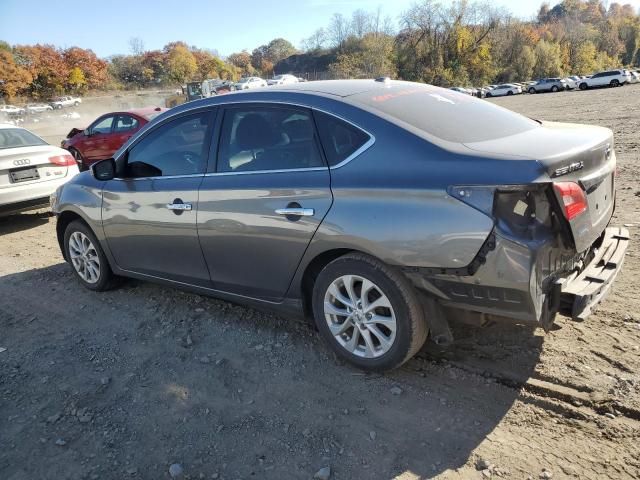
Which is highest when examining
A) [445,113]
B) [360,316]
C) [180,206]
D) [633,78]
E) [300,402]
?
[445,113]

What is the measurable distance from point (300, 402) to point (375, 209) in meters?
1.22

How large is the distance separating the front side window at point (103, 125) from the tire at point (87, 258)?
7.57 meters

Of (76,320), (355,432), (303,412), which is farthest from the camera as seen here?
(76,320)

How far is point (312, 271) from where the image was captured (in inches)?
130

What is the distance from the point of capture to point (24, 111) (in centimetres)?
4544

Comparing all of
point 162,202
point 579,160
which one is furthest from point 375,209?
point 162,202

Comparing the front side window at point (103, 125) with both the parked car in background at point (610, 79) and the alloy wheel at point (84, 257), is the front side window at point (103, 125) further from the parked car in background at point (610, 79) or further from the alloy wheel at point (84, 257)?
the parked car in background at point (610, 79)

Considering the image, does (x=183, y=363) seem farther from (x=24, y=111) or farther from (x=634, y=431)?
(x=24, y=111)

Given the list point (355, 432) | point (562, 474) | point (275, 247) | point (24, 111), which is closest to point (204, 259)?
point (275, 247)

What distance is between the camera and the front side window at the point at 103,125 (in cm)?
1177

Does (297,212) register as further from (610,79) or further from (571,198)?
(610,79)

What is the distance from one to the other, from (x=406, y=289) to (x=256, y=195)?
119 cm

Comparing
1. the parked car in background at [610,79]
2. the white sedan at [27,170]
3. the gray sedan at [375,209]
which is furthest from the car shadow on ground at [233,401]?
the parked car in background at [610,79]

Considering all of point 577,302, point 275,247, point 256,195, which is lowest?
point 577,302
